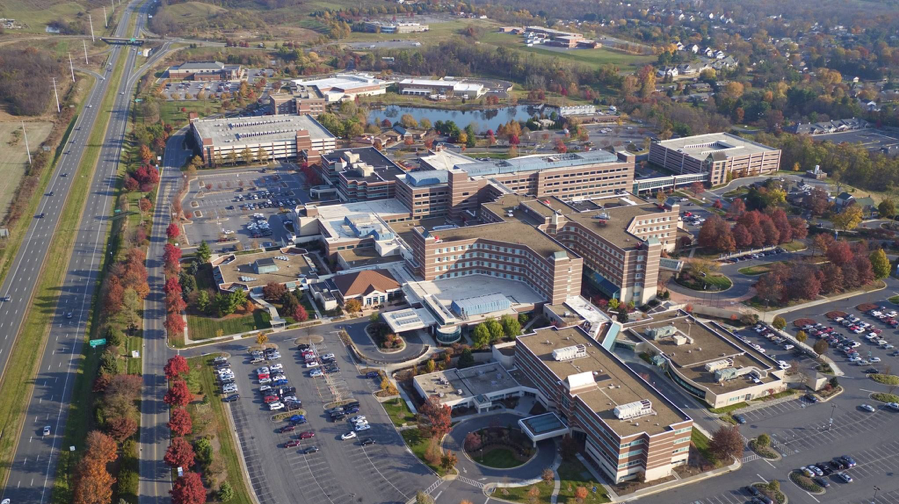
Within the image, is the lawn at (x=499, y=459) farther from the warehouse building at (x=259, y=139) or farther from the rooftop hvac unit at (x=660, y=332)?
the warehouse building at (x=259, y=139)

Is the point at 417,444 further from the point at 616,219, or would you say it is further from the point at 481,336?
the point at 616,219

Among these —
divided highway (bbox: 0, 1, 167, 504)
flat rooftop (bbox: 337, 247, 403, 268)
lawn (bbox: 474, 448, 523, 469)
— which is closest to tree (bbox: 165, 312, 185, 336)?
divided highway (bbox: 0, 1, 167, 504)

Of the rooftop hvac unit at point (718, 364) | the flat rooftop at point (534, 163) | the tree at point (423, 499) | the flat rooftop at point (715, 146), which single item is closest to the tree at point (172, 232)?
the flat rooftop at point (534, 163)

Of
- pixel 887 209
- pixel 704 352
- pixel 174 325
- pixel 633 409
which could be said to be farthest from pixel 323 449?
pixel 887 209

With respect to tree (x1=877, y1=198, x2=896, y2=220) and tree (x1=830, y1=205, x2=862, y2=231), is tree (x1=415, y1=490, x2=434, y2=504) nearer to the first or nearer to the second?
tree (x1=830, y1=205, x2=862, y2=231)

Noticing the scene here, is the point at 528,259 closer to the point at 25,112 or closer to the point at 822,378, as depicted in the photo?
the point at 822,378

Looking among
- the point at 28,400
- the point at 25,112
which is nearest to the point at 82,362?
the point at 28,400
